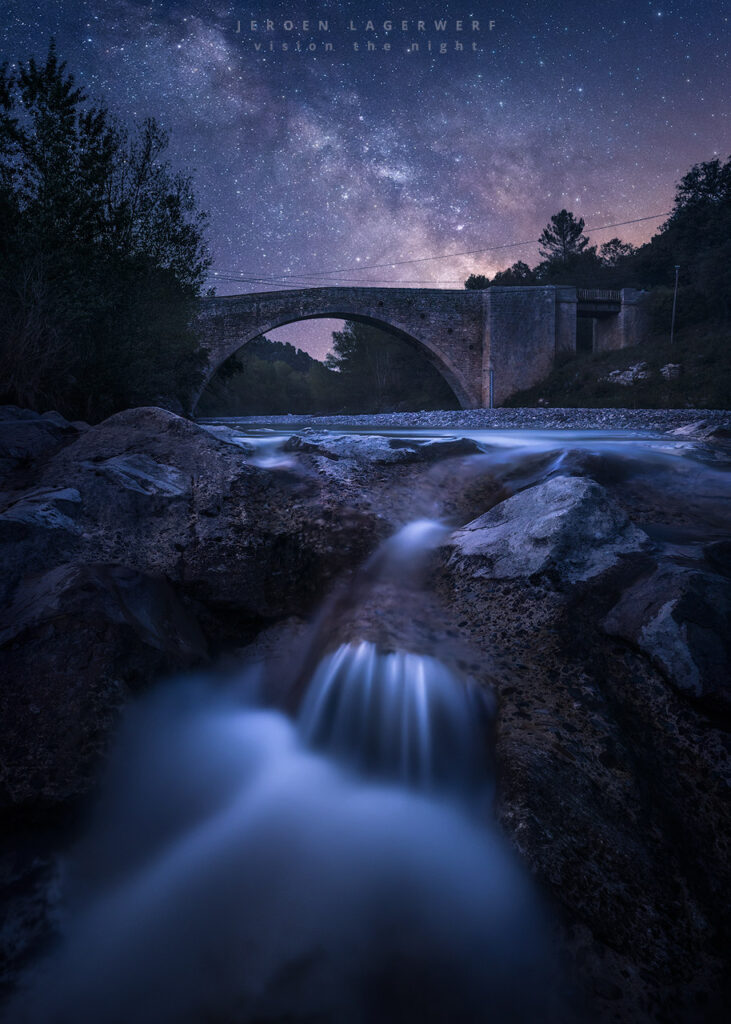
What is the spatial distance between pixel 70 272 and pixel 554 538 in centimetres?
808

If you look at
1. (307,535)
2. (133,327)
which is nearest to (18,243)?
(133,327)

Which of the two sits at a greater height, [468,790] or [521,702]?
[521,702]

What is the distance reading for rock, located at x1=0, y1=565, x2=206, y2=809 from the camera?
1.50 metres

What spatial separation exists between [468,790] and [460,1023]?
55 centimetres

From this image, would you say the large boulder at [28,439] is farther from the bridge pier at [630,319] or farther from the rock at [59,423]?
the bridge pier at [630,319]

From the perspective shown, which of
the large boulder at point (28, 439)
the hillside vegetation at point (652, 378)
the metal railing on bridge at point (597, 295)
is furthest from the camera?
the metal railing on bridge at point (597, 295)

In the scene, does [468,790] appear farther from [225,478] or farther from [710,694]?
[225,478]

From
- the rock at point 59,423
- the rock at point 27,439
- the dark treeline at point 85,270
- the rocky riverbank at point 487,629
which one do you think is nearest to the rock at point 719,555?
the rocky riverbank at point 487,629

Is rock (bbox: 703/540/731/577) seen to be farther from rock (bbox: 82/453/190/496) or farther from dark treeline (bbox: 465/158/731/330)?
dark treeline (bbox: 465/158/731/330)

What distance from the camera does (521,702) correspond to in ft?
5.48

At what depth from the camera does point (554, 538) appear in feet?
7.16

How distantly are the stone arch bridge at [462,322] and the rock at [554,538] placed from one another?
24.0 m

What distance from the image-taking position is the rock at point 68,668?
59.2 inches

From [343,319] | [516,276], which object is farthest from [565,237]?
[343,319]
